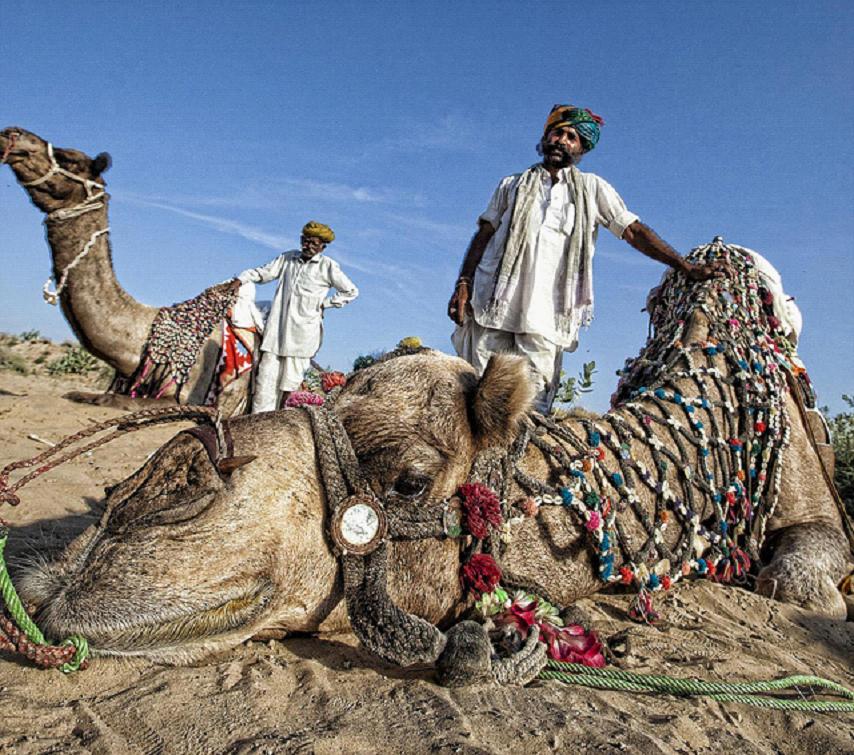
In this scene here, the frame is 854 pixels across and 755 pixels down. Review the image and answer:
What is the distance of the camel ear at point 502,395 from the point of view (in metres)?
2.40

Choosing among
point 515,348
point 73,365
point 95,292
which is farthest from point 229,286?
point 73,365

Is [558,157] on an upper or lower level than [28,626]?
upper

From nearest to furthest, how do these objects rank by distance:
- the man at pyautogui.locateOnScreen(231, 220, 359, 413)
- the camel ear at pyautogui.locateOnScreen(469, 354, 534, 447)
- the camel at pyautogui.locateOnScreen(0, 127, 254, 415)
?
the camel ear at pyautogui.locateOnScreen(469, 354, 534, 447) < the camel at pyautogui.locateOnScreen(0, 127, 254, 415) < the man at pyautogui.locateOnScreen(231, 220, 359, 413)

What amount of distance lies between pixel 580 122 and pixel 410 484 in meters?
3.27

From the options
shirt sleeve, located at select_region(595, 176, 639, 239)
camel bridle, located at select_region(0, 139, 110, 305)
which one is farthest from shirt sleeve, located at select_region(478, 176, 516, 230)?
camel bridle, located at select_region(0, 139, 110, 305)

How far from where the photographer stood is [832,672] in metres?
2.70

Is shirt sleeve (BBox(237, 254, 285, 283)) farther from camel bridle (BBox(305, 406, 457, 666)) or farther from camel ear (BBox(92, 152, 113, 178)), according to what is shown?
camel bridle (BBox(305, 406, 457, 666))

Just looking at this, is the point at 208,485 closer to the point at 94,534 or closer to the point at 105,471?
the point at 94,534

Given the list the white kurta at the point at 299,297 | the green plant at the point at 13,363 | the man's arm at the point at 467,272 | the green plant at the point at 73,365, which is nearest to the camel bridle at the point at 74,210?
the white kurta at the point at 299,297

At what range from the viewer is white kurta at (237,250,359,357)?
8867mm

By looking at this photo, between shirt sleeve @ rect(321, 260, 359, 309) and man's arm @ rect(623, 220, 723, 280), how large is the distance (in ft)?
18.0

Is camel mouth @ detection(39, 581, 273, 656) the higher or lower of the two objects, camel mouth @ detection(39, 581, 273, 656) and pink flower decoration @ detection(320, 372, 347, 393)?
the lower

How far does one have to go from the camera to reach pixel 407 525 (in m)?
2.28

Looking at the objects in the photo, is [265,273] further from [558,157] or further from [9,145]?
[558,157]
